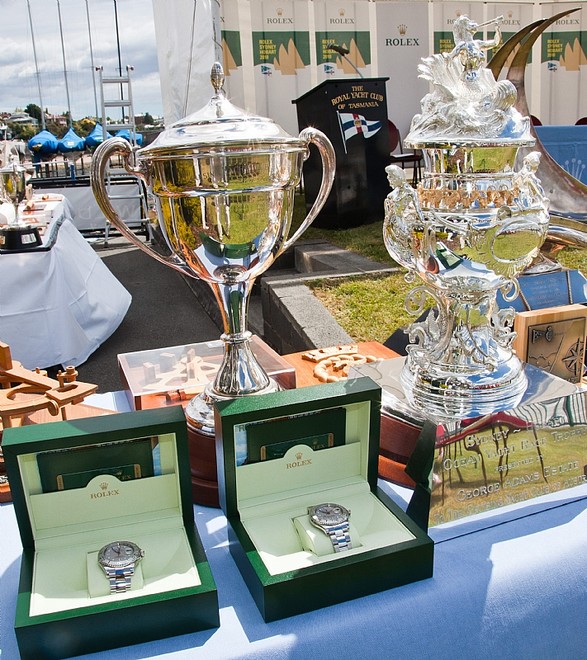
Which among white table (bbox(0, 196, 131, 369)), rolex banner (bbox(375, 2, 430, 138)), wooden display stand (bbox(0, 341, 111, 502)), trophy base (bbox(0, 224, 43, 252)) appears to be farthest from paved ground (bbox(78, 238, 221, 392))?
rolex banner (bbox(375, 2, 430, 138))

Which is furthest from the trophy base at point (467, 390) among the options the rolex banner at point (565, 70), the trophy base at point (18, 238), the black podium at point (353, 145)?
the rolex banner at point (565, 70)

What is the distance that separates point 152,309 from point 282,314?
5.88 feet

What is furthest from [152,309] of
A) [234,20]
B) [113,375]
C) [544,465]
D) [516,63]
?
[544,465]

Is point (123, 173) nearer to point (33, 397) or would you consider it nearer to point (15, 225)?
point (15, 225)

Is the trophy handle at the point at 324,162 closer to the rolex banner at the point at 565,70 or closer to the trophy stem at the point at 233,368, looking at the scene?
the trophy stem at the point at 233,368

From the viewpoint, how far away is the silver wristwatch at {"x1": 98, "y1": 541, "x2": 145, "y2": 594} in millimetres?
517

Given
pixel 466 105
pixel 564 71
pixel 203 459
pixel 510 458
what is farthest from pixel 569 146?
pixel 564 71

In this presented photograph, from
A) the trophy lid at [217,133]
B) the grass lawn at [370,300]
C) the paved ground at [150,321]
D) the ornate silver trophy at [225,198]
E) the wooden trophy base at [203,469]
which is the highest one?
the trophy lid at [217,133]

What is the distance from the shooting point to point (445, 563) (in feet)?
1.94

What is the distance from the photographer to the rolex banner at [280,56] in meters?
5.52

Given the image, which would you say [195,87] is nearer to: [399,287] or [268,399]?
[399,287]

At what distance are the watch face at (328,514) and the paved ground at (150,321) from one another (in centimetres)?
210

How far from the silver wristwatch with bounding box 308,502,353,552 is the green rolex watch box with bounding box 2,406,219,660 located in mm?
110

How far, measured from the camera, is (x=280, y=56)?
566 cm
